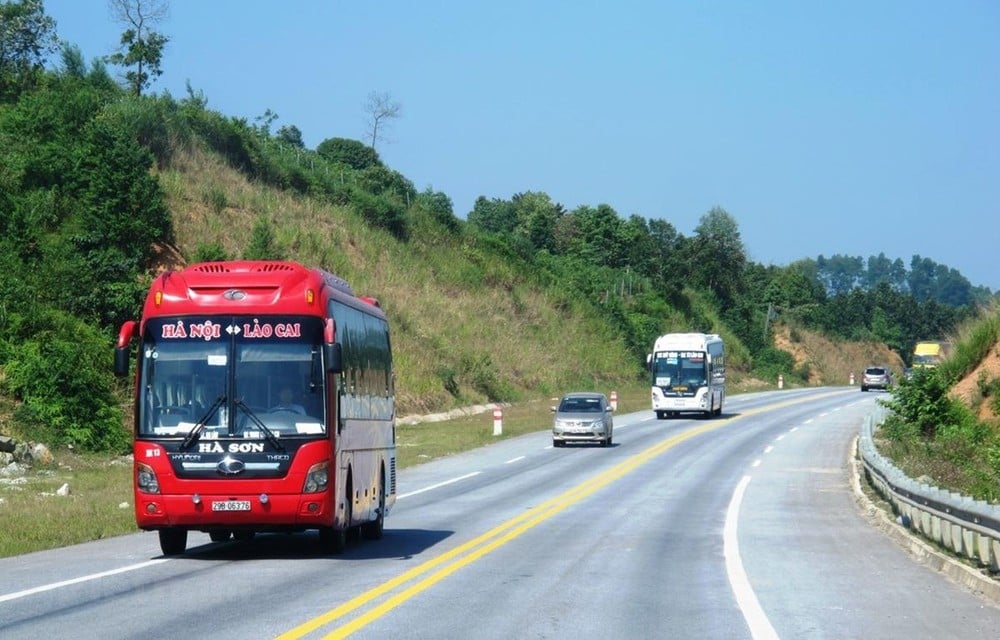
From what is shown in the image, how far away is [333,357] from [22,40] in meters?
52.9

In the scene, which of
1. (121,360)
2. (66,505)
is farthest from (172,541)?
(66,505)

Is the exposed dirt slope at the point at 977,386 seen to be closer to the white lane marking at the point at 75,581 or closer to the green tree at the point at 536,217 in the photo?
the white lane marking at the point at 75,581

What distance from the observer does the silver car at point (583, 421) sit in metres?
45.3

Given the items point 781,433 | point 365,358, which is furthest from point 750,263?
point 365,358

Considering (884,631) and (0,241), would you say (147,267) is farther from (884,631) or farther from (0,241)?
(884,631)

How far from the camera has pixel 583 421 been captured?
4534 cm

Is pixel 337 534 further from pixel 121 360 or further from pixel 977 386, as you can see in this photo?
pixel 977 386

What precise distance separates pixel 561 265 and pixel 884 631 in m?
90.8

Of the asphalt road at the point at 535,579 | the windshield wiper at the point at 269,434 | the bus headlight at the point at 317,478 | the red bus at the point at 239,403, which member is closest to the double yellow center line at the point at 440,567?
the asphalt road at the point at 535,579

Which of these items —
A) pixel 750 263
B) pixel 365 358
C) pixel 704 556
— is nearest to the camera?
pixel 704 556

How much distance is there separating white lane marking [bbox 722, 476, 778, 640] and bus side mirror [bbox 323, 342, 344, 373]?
200 inches

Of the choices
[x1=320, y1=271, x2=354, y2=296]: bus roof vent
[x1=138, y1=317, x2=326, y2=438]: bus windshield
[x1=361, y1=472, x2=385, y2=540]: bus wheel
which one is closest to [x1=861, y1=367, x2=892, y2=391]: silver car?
[x1=361, y1=472, x2=385, y2=540]: bus wheel

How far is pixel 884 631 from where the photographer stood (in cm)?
1176

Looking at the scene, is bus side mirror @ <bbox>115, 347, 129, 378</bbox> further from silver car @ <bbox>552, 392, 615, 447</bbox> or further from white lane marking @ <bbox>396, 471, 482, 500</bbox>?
silver car @ <bbox>552, 392, 615, 447</bbox>
